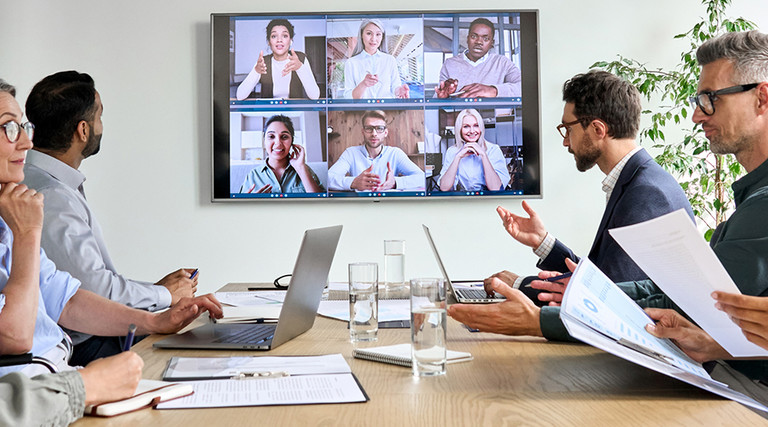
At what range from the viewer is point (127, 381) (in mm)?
1074

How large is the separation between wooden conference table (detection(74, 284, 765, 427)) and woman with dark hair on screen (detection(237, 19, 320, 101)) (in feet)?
8.67

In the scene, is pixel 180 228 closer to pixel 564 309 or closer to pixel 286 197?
pixel 286 197

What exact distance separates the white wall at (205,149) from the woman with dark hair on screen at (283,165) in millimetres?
130

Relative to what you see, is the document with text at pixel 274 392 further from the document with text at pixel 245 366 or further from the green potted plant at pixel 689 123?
the green potted plant at pixel 689 123

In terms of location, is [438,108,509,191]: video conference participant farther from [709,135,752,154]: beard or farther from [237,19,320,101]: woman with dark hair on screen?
[709,135,752,154]: beard

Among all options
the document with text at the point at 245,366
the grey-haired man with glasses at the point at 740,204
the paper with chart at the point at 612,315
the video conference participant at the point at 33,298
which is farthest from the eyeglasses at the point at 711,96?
the video conference participant at the point at 33,298

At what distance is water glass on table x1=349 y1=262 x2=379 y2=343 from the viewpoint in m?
1.62

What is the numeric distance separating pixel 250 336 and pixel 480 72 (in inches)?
106

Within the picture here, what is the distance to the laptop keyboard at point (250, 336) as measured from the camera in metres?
1.54

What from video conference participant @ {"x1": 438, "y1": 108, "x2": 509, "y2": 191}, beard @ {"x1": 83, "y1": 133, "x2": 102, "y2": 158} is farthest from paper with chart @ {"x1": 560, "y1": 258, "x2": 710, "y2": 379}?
video conference participant @ {"x1": 438, "y1": 108, "x2": 509, "y2": 191}

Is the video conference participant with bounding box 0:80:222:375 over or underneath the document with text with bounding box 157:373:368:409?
over

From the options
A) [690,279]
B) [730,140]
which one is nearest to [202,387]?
[690,279]

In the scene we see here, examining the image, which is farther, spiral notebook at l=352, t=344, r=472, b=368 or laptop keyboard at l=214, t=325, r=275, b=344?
laptop keyboard at l=214, t=325, r=275, b=344

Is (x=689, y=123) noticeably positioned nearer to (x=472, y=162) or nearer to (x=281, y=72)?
(x=472, y=162)
